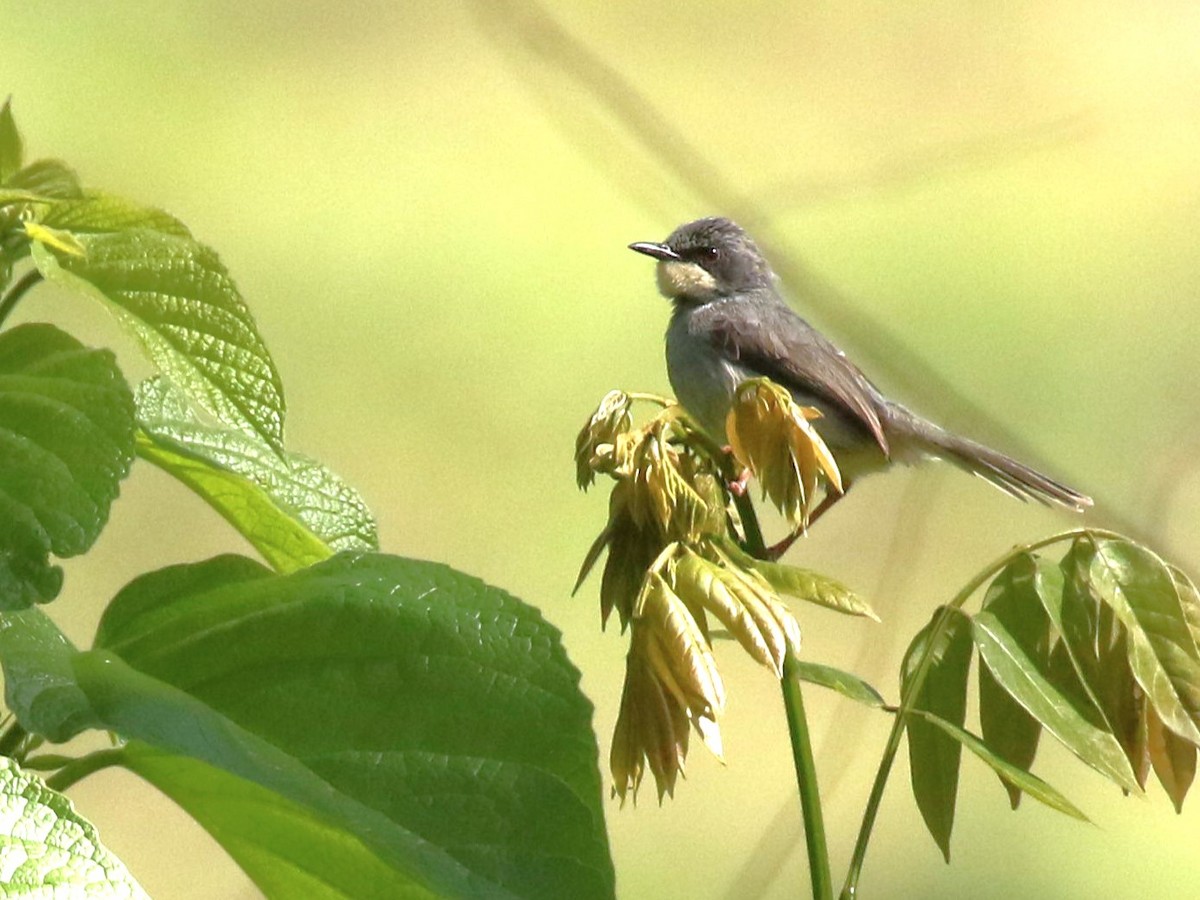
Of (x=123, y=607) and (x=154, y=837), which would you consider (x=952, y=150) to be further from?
(x=123, y=607)

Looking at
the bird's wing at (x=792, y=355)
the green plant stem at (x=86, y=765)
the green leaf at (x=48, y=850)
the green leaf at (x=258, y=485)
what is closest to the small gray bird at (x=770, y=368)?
the bird's wing at (x=792, y=355)

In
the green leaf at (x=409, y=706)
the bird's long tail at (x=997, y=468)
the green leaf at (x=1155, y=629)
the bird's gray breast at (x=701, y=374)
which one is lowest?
the green leaf at (x=409, y=706)

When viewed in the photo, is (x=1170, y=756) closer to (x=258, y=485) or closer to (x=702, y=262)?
(x=258, y=485)

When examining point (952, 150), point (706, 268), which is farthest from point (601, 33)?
point (706, 268)

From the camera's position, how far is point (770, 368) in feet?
6.15

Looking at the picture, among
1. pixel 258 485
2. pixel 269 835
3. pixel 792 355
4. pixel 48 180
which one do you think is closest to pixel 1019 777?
pixel 269 835

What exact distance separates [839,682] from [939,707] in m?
0.08

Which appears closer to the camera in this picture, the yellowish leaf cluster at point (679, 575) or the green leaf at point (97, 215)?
the yellowish leaf cluster at point (679, 575)

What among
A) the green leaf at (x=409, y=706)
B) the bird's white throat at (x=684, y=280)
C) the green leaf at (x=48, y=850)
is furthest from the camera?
the bird's white throat at (x=684, y=280)

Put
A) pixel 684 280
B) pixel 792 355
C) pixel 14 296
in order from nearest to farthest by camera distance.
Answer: pixel 14 296
pixel 792 355
pixel 684 280

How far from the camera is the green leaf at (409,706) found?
0.54 metres

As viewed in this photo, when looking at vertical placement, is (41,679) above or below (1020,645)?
below

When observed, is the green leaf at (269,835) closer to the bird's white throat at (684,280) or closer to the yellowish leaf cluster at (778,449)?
the yellowish leaf cluster at (778,449)

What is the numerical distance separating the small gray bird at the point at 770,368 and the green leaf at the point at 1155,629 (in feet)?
3.11
